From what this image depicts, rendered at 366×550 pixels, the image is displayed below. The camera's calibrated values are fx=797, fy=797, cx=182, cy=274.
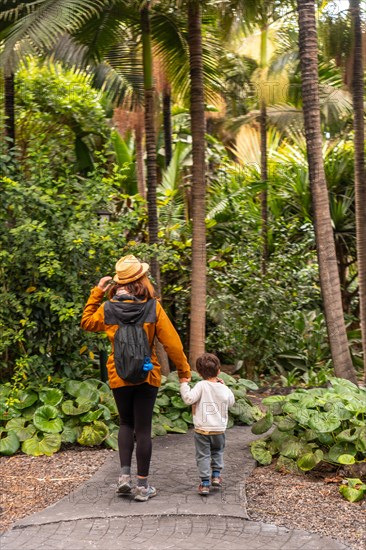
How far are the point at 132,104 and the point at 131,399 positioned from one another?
8.05 m

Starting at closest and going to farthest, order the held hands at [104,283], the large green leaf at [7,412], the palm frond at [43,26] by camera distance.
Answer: the held hands at [104,283], the large green leaf at [7,412], the palm frond at [43,26]

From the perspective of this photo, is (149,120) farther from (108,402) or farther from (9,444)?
(9,444)

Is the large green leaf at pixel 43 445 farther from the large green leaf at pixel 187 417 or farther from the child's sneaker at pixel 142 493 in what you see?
the child's sneaker at pixel 142 493

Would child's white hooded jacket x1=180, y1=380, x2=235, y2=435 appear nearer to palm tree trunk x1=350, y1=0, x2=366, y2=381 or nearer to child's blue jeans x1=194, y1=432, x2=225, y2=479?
child's blue jeans x1=194, y1=432, x2=225, y2=479

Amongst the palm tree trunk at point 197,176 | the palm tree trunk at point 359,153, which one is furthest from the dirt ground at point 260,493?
the palm tree trunk at point 359,153

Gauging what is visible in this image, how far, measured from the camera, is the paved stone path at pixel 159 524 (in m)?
4.96

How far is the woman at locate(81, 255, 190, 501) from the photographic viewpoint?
224 inches

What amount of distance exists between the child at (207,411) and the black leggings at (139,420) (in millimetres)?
275

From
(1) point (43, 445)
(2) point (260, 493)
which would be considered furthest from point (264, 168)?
(2) point (260, 493)

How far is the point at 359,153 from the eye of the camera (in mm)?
10602

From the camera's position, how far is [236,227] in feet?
45.5

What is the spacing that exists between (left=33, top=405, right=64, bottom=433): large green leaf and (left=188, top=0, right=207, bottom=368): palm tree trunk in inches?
109

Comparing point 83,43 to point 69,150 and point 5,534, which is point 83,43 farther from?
point 5,534

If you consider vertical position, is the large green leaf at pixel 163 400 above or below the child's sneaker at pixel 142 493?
above
